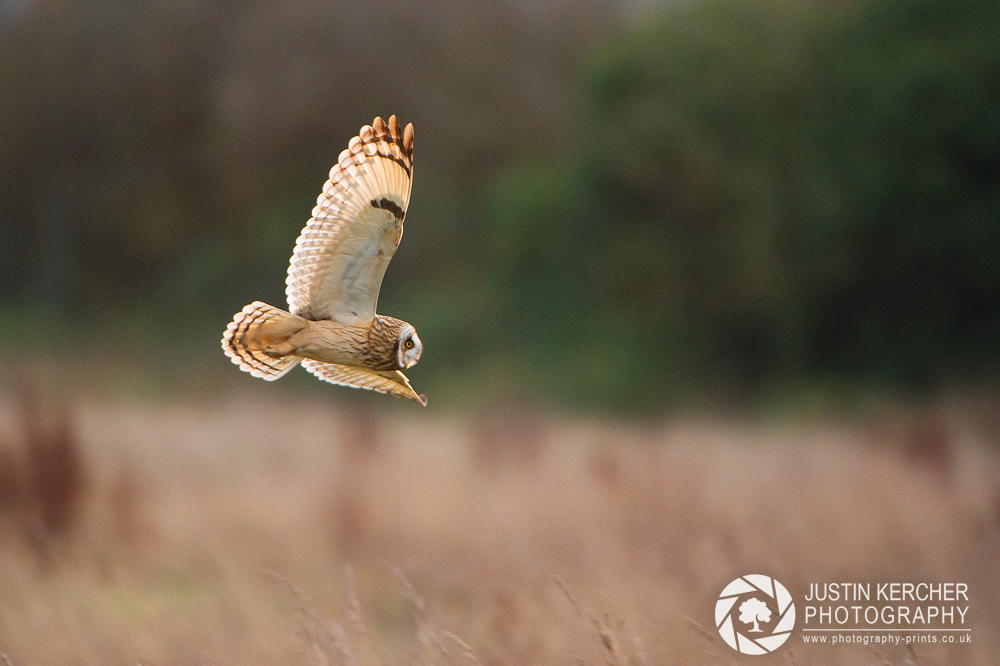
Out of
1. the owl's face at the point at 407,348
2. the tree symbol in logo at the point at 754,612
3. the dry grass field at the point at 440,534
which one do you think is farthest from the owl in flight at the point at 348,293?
the tree symbol in logo at the point at 754,612

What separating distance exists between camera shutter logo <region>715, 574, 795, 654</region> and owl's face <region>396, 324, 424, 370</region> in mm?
2374

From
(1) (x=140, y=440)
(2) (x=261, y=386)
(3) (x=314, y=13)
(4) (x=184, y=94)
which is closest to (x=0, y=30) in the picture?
(4) (x=184, y=94)

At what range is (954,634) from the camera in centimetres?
409

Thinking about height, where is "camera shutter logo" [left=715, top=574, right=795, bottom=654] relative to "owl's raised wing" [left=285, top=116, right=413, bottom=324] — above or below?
below

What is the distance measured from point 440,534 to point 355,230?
15.1ft

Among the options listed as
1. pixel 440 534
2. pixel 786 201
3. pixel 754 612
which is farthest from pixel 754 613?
pixel 786 201

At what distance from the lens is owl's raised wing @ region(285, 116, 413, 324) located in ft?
4.06

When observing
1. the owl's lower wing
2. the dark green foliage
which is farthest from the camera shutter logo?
the dark green foliage

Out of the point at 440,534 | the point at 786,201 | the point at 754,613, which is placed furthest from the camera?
the point at 786,201

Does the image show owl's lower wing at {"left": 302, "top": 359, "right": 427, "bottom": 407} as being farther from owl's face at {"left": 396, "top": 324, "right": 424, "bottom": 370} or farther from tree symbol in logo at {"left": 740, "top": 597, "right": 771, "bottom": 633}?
tree symbol in logo at {"left": 740, "top": 597, "right": 771, "bottom": 633}

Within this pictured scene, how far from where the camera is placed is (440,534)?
568cm

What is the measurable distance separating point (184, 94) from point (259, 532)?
1274 cm

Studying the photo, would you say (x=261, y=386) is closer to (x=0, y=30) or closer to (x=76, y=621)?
(x=76, y=621)

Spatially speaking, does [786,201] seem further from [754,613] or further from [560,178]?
[754,613]
